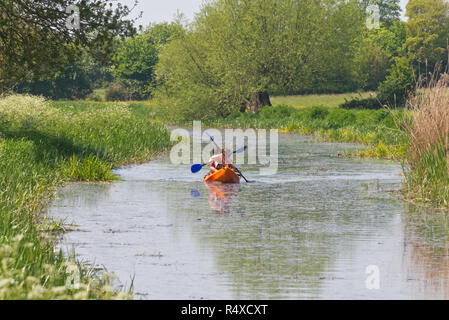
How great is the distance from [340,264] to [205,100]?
45.0 meters

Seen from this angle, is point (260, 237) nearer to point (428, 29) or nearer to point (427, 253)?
point (427, 253)

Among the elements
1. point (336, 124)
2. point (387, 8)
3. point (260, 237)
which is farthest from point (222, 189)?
point (387, 8)

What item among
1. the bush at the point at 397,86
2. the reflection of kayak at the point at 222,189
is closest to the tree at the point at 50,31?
the reflection of kayak at the point at 222,189

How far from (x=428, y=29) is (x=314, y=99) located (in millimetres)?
21926

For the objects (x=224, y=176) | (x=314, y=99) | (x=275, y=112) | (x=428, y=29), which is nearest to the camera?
(x=224, y=176)

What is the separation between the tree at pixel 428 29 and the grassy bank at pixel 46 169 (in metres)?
51.9

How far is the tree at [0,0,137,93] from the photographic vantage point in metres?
18.9

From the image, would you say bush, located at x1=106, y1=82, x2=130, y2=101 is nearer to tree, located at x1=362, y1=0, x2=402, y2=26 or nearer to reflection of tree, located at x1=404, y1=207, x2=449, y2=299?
tree, located at x1=362, y1=0, x2=402, y2=26

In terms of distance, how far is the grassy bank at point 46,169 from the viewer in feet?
25.1

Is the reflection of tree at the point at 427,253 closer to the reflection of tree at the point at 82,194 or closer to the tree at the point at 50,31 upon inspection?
the reflection of tree at the point at 82,194

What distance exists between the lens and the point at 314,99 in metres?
71.7

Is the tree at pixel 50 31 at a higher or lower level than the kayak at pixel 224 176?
higher

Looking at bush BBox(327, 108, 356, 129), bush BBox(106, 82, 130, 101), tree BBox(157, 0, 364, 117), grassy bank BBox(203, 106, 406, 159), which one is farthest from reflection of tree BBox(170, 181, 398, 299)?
bush BBox(106, 82, 130, 101)

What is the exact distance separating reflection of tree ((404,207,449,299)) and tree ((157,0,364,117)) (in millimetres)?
37929
